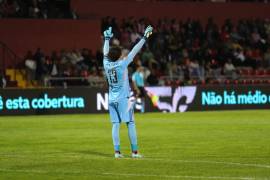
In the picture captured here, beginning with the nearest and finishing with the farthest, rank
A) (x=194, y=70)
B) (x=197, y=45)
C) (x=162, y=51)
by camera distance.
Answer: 1. (x=194, y=70)
2. (x=162, y=51)
3. (x=197, y=45)

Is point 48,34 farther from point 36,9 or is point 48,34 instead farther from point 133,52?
point 133,52

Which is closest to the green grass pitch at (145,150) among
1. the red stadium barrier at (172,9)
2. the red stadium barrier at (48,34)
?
the red stadium barrier at (48,34)

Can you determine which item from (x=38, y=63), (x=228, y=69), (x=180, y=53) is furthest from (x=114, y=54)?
(x=228, y=69)

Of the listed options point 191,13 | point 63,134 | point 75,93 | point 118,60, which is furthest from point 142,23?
point 118,60

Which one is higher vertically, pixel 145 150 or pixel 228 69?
pixel 228 69

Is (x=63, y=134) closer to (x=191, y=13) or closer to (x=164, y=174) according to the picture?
(x=164, y=174)

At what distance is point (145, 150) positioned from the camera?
17.9 m

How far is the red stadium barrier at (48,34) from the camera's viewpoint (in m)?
39.6

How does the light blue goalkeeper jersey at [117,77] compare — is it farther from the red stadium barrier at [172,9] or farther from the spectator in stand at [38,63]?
the red stadium barrier at [172,9]

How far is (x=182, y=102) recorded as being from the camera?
3844 cm

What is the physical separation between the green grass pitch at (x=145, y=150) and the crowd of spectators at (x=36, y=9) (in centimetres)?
1143

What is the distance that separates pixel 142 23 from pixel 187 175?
30228mm

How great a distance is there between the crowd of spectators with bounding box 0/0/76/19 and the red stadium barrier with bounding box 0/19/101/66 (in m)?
0.34

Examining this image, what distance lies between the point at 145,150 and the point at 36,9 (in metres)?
23.7
